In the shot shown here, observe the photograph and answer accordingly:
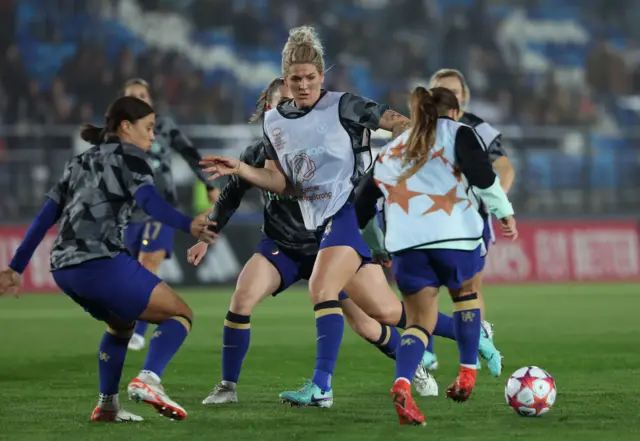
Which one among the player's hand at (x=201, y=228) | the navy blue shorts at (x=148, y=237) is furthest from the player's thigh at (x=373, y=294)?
the navy blue shorts at (x=148, y=237)

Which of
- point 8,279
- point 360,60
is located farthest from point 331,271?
point 360,60

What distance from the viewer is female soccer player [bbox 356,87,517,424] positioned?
5676 mm

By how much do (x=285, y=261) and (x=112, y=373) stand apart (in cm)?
137

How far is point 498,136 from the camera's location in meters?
8.02

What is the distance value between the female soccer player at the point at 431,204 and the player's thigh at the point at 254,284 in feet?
3.41

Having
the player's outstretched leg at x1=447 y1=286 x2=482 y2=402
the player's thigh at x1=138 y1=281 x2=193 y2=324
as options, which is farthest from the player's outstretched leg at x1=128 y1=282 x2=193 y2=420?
the player's outstretched leg at x1=447 y1=286 x2=482 y2=402

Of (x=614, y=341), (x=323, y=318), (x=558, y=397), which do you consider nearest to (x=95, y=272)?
(x=323, y=318)

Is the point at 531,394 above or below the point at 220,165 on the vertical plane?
below

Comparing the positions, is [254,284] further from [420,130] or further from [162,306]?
[420,130]

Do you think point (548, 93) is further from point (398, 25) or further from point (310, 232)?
point (310, 232)

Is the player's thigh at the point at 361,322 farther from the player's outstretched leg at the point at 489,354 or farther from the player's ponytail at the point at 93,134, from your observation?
the player's ponytail at the point at 93,134

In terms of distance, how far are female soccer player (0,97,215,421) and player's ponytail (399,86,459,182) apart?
1052 mm

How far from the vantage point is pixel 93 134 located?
19.1 ft

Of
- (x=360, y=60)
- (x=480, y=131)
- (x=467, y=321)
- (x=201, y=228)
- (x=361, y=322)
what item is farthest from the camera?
(x=360, y=60)
